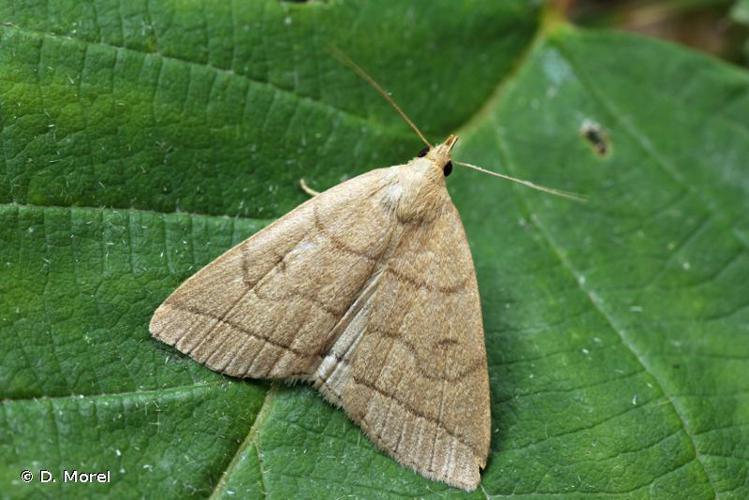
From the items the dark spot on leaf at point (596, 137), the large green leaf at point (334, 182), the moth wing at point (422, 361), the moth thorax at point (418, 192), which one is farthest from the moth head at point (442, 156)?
the dark spot on leaf at point (596, 137)

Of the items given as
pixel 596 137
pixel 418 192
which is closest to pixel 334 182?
pixel 418 192

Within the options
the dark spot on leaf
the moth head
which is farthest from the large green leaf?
the moth head

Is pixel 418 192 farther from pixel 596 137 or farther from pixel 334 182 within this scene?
pixel 596 137

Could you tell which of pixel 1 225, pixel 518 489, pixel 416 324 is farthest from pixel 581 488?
pixel 1 225

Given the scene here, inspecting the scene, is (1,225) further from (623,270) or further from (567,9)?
(567,9)

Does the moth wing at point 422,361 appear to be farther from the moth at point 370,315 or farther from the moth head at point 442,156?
the moth head at point 442,156
